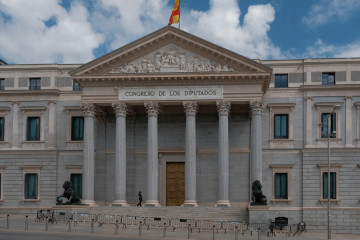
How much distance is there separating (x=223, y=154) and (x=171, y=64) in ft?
32.1

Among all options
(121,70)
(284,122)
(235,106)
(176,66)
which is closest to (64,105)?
(121,70)

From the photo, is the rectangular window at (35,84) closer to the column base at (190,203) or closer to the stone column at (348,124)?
the column base at (190,203)

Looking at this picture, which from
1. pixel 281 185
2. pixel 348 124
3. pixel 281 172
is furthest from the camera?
pixel 281 185

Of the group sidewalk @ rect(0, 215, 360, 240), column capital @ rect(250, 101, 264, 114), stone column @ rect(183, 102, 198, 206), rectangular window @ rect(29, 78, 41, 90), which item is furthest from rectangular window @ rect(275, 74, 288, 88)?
rectangular window @ rect(29, 78, 41, 90)

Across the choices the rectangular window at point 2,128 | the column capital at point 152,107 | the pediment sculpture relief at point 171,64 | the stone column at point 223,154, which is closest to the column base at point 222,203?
the stone column at point 223,154

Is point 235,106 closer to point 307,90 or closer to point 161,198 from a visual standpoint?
point 307,90

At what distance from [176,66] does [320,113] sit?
1601 cm

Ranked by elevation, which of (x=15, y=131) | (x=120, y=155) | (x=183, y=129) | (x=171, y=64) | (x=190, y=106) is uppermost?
(x=171, y=64)

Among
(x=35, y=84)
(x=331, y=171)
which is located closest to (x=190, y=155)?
(x=331, y=171)

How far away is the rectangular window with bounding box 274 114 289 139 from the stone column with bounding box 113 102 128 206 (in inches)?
627

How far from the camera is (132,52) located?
57625mm

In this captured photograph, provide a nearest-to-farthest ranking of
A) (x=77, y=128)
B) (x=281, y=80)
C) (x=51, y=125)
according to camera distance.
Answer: (x=281, y=80) < (x=51, y=125) < (x=77, y=128)

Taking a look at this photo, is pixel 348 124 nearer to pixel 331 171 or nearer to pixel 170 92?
pixel 331 171

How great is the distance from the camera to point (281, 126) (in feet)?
206
